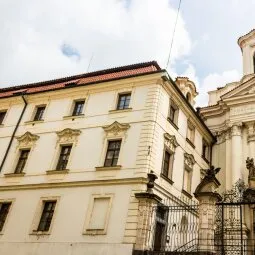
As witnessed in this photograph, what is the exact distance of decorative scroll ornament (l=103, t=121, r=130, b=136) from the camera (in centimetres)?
2048

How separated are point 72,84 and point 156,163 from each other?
8.68 m

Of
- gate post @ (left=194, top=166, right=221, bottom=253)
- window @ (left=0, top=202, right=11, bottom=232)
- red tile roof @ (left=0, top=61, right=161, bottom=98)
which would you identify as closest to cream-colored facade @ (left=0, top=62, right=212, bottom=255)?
window @ (left=0, top=202, right=11, bottom=232)

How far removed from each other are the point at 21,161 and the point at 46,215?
176 inches

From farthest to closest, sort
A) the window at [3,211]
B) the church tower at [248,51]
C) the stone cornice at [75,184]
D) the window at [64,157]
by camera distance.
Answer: the church tower at [248,51], the window at [64,157], the window at [3,211], the stone cornice at [75,184]

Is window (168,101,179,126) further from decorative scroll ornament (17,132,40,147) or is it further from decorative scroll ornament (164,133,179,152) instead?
decorative scroll ornament (17,132,40,147)

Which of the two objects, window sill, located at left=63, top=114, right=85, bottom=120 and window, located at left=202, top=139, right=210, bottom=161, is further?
window, located at left=202, top=139, right=210, bottom=161

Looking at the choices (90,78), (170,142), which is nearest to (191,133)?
(170,142)

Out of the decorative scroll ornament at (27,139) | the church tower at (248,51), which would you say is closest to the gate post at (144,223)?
the decorative scroll ornament at (27,139)

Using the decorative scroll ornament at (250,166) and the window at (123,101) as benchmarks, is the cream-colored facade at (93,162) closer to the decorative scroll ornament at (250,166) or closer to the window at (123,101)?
the window at (123,101)

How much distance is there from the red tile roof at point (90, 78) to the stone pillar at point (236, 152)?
28.1 feet

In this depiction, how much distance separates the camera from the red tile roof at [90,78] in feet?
77.1

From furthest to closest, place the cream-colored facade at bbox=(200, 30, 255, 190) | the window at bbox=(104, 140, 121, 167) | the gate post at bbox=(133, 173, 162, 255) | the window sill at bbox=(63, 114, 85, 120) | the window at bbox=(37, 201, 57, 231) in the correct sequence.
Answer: the cream-colored facade at bbox=(200, 30, 255, 190) < the window sill at bbox=(63, 114, 85, 120) < the window at bbox=(104, 140, 121, 167) < the window at bbox=(37, 201, 57, 231) < the gate post at bbox=(133, 173, 162, 255)

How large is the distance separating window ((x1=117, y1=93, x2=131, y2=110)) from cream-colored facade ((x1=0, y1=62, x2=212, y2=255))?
0.30 m

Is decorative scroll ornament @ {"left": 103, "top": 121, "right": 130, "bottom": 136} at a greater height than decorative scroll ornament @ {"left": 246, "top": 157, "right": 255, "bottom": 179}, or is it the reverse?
decorative scroll ornament @ {"left": 246, "top": 157, "right": 255, "bottom": 179}
